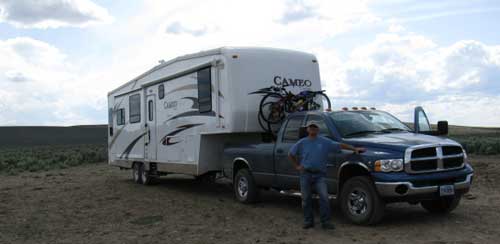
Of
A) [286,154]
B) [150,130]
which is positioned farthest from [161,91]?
[286,154]

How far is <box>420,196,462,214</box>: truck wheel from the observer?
941 centimetres

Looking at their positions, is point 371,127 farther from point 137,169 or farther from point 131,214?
point 137,169

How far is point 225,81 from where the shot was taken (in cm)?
1191

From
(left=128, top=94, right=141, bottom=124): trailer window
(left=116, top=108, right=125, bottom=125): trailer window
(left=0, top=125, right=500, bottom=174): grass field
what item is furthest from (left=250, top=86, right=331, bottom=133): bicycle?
(left=0, top=125, right=500, bottom=174): grass field

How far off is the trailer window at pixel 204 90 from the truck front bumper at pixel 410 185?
16.8 ft

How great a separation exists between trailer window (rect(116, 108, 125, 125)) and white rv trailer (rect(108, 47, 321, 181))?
6.21 feet

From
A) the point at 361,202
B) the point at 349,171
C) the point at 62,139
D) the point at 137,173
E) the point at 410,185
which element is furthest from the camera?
the point at 62,139

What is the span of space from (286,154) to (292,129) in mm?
489

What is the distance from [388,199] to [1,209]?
8546 millimetres

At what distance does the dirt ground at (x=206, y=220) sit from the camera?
828 cm

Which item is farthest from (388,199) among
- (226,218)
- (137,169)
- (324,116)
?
(137,169)

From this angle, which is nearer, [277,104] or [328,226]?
[328,226]

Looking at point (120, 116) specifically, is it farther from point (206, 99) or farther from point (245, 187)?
point (245, 187)

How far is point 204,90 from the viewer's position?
12750 mm
